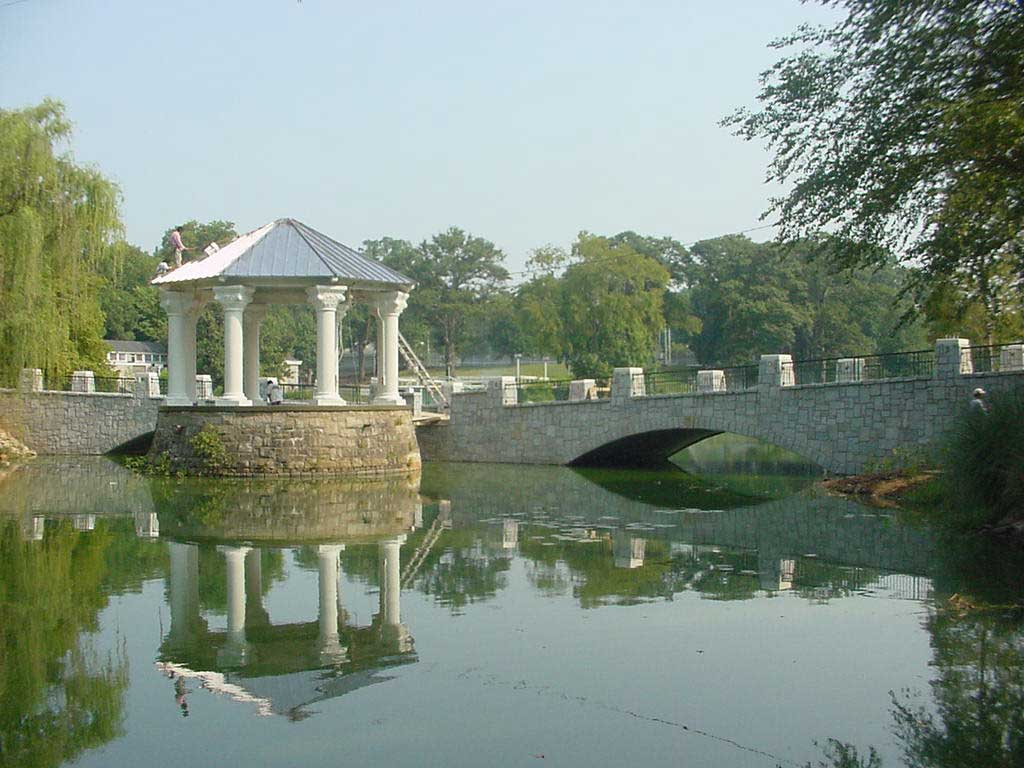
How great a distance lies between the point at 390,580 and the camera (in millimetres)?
12211

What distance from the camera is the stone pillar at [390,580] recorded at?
34.0ft

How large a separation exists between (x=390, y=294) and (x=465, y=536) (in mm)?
12554

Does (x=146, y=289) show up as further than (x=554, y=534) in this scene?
Yes

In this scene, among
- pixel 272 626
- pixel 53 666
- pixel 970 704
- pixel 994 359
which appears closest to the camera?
pixel 970 704

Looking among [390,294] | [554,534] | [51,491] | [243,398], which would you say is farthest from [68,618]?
[390,294]

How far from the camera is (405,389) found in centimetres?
3394

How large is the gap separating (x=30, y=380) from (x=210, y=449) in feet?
35.2

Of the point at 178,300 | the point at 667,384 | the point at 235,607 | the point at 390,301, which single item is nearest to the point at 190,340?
the point at 178,300

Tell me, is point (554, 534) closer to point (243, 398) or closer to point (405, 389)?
point (243, 398)

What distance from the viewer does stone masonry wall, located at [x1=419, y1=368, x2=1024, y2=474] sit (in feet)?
72.3

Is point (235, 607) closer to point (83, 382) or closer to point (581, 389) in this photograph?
point (581, 389)

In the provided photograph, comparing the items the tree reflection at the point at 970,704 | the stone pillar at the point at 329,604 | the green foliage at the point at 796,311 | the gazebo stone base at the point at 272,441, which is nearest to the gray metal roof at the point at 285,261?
the gazebo stone base at the point at 272,441

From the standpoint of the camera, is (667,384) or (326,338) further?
(667,384)

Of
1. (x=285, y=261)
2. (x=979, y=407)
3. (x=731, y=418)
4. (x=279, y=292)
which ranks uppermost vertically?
(x=285, y=261)
